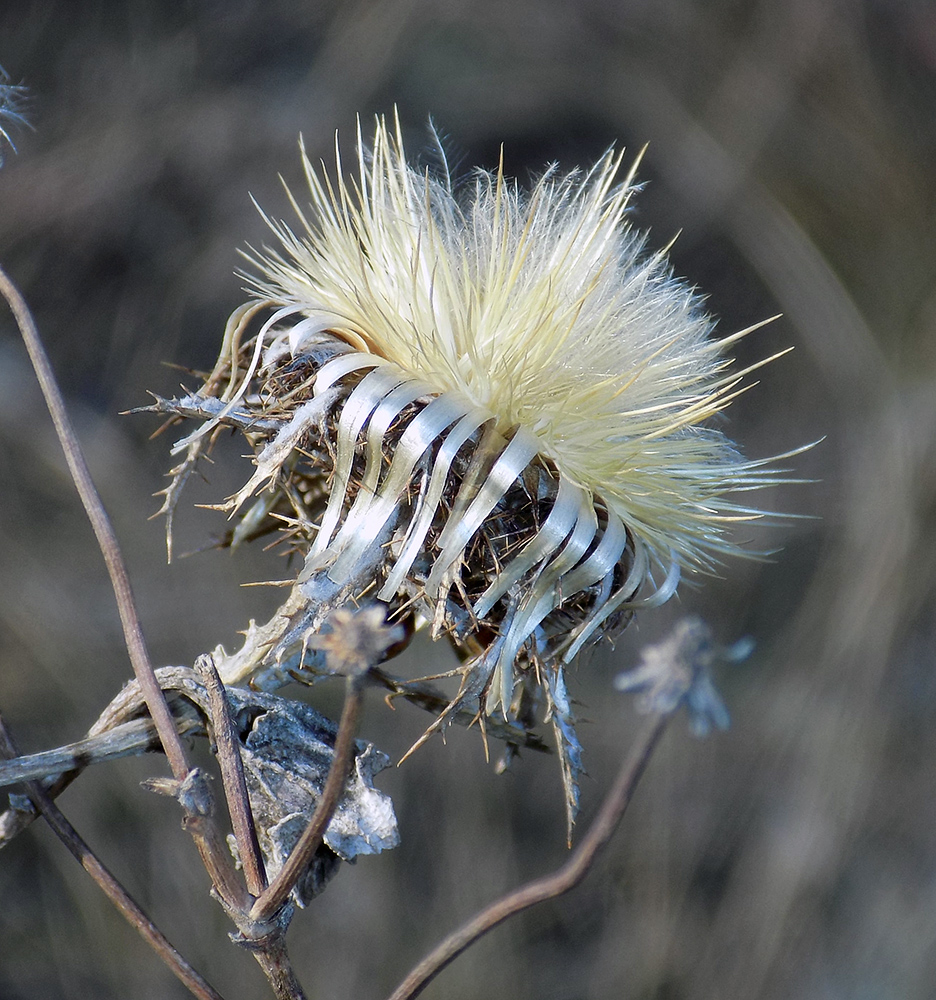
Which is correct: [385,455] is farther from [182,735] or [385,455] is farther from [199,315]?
[199,315]

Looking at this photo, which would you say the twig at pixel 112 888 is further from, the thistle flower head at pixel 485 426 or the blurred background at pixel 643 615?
the blurred background at pixel 643 615


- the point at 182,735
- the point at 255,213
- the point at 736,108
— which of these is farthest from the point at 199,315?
the point at 182,735

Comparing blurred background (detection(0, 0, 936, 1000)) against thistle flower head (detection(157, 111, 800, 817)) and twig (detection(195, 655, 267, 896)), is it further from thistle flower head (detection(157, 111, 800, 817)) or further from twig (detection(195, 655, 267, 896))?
twig (detection(195, 655, 267, 896))

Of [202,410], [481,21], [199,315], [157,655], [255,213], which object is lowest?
[157,655]

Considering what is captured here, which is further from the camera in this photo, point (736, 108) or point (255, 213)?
point (736, 108)

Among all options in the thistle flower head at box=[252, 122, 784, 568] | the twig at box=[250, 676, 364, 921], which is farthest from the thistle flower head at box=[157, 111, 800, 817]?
the twig at box=[250, 676, 364, 921]

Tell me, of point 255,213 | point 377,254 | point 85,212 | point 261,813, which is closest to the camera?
point 261,813

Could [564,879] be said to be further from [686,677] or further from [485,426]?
[485,426]
